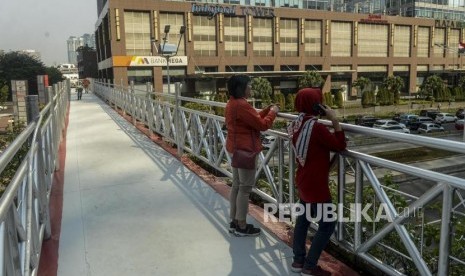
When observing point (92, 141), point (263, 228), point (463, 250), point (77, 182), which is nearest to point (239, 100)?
point (263, 228)

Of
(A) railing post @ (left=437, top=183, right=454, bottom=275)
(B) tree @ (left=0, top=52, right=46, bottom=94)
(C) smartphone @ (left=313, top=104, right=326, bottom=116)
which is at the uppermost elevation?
(B) tree @ (left=0, top=52, right=46, bottom=94)

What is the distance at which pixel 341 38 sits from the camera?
2254 inches

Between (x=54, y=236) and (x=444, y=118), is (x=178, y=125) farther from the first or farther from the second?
(x=444, y=118)

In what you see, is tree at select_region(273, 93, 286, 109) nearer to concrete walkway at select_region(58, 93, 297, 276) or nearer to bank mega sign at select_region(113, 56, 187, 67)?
bank mega sign at select_region(113, 56, 187, 67)

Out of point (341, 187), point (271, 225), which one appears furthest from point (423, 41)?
point (341, 187)

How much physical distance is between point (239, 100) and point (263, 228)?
1.29 metres

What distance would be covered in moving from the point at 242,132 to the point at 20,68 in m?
54.8

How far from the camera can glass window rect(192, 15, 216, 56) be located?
4788 centimetres

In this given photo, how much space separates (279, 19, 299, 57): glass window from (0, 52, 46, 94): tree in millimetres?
30856

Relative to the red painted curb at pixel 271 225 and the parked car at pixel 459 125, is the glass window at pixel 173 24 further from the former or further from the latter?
the red painted curb at pixel 271 225

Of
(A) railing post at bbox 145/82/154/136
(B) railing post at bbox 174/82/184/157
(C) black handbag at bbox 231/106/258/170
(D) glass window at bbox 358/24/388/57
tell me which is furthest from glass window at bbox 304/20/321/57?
(C) black handbag at bbox 231/106/258/170

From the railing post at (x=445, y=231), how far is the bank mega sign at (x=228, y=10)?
155ft

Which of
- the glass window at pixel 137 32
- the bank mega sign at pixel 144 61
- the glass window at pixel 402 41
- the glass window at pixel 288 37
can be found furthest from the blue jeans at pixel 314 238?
the glass window at pixel 402 41

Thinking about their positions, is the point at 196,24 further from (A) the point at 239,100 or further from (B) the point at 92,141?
(A) the point at 239,100
